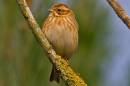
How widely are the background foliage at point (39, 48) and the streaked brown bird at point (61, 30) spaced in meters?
0.22

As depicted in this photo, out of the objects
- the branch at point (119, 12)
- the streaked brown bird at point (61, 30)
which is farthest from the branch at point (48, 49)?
the streaked brown bird at point (61, 30)

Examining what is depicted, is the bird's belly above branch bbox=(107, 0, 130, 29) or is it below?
below

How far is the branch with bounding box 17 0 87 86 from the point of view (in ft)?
6.95

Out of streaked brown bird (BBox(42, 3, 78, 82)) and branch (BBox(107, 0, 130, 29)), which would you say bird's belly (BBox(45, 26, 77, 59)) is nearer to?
streaked brown bird (BBox(42, 3, 78, 82))

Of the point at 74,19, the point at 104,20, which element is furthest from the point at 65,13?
the point at 104,20

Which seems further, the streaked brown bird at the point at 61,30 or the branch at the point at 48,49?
the streaked brown bird at the point at 61,30

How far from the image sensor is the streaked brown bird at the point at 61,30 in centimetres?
318

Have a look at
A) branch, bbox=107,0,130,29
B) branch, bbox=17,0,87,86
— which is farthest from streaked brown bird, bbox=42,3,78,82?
branch, bbox=107,0,130,29

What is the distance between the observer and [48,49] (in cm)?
218

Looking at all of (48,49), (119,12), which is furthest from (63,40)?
(119,12)

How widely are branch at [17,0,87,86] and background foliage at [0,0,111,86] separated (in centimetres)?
103

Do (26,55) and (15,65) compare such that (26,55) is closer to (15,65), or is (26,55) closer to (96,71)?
(15,65)

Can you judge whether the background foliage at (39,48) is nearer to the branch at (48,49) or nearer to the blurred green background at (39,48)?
the blurred green background at (39,48)

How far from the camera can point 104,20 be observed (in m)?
3.68
